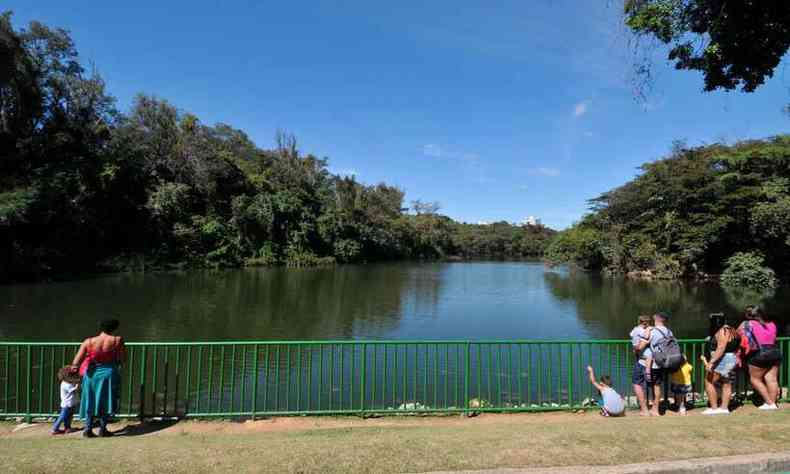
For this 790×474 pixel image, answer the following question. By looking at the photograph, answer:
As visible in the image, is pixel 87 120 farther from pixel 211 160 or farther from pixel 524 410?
pixel 524 410

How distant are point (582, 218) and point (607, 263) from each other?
9.74 metres

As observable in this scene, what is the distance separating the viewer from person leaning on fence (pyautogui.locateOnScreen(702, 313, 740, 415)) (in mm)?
6977

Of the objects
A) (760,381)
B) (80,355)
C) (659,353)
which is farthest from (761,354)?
(80,355)

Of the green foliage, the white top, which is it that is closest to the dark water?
the white top

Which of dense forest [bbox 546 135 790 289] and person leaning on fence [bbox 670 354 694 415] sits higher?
dense forest [bbox 546 135 790 289]

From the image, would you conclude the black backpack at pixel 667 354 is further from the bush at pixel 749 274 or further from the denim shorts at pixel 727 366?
the bush at pixel 749 274

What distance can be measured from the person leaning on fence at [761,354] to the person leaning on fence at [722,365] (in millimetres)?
246

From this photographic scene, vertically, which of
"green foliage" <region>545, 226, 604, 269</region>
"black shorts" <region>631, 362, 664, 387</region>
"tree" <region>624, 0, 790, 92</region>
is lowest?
"black shorts" <region>631, 362, 664, 387</region>

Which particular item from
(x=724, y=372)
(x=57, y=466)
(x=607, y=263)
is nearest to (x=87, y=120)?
(x=57, y=466)

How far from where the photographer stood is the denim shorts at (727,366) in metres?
6.98

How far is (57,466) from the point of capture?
467cm

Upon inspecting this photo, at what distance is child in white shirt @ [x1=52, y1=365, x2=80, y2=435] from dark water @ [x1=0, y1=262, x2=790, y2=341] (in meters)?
9.49

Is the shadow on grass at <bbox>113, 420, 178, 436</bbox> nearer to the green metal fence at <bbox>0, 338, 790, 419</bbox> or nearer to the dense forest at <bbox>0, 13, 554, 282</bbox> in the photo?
the green metal fence at <bbox>0, 338, 790, 419</bbox>

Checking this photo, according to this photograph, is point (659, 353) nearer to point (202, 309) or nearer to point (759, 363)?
point (759, 363)
